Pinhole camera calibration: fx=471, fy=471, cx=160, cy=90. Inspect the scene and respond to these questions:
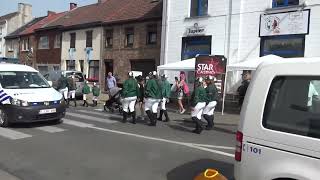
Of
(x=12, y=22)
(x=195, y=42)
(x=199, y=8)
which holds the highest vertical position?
(x=12, y=22)

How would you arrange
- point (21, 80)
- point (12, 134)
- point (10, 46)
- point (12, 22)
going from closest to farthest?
point (12, 134)
point (21, 80)
point (10, 46)
point (12, 22)

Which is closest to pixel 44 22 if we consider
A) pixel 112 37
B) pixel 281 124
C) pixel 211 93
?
pixel 112 37

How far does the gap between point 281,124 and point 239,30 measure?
678 inches

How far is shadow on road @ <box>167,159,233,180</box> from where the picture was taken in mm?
7656

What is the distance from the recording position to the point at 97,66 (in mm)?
33906

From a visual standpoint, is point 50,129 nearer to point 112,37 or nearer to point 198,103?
point 198,103

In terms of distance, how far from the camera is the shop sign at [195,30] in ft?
77.1

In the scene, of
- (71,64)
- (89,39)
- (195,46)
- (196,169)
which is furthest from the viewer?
(71,64)

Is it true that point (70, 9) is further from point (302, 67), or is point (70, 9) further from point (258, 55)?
point (302, 67)

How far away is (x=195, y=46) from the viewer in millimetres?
24172

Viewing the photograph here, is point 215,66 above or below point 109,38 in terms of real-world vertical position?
below

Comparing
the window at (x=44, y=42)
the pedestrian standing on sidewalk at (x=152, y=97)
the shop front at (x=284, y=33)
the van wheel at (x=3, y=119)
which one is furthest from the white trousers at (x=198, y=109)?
the window at (x=44, y=42)

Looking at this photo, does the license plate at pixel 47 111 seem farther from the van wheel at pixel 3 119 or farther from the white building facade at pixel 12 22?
the white building facade at pixel 12 22

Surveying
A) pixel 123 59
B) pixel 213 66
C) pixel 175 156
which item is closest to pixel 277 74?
pixel 175 156
